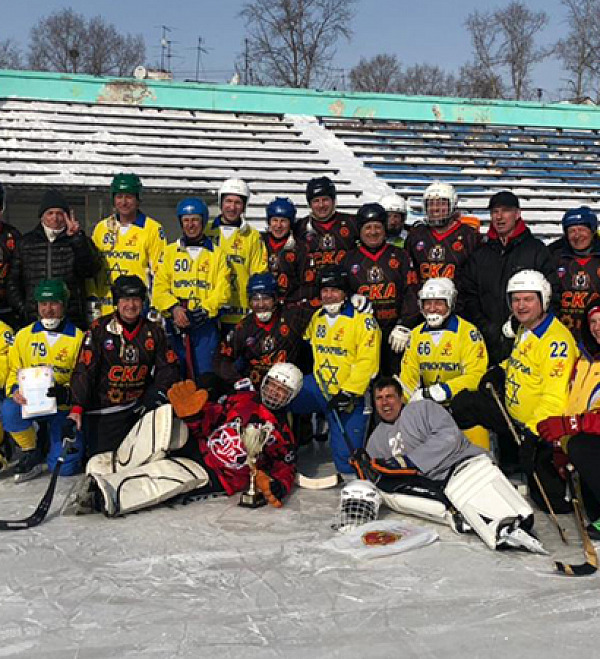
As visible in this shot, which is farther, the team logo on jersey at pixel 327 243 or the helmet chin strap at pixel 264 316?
the team logo on jersey at pixel 327 243

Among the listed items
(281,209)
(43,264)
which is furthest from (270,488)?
(43,264)

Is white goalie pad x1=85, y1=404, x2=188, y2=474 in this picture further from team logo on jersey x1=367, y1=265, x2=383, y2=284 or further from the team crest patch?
team logo on jersey x1=367, y1=265, x2=383, y2=284

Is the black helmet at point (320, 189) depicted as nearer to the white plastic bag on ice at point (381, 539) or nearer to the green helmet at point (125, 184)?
the green helmet at point (125, 184)

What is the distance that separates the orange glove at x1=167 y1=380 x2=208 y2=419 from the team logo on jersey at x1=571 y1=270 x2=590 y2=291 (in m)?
2.58

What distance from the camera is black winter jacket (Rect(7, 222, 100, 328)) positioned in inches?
213

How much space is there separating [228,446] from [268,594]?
1.40m

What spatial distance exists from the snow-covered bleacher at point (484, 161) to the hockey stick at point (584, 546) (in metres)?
8.26

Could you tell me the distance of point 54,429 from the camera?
16.4 ft

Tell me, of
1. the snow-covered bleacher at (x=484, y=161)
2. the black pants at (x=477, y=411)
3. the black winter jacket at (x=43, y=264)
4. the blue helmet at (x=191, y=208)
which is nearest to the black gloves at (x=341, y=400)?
the black pants at (x=477, y=411)

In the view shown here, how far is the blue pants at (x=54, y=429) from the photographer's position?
4.93 metres

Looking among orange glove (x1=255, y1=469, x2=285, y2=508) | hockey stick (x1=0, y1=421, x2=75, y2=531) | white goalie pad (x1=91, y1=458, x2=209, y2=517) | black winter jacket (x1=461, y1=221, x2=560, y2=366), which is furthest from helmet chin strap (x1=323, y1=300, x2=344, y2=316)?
hockey stick (x1=0, y1=421, x2=75, y2=531)

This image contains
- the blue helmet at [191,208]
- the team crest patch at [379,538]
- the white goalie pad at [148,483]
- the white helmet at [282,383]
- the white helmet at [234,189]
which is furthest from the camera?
the white helmet at [234,189]

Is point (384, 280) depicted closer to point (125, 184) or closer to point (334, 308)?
point (334, 308)

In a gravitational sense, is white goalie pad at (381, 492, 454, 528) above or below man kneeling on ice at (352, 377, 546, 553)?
below
